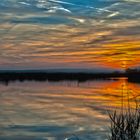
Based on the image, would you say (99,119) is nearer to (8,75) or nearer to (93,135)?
(93,135)

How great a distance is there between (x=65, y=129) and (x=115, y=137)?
7963 millimetres

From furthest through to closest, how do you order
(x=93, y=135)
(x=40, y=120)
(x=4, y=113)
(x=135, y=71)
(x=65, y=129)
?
(x=135, y=71) → (x=4, y=113) → (x=40, y=120) → (x=65, y=129) → (x=93, y=135)

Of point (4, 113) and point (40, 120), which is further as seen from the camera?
point (4, 113)

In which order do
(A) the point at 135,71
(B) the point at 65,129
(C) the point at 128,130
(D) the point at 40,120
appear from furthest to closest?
(A) the point at 135,71 < (D) the point at 40,120 < (B) the point at 65,129 < (C) the point at 128,130

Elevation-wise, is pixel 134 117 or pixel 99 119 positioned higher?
pixel 134 117

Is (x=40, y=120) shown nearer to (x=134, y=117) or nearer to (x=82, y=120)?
(x=82, y=120)

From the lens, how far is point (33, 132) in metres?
17.5

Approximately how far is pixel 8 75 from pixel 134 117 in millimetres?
111509

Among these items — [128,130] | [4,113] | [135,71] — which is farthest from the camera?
[135,71]

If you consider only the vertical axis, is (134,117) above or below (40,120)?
above

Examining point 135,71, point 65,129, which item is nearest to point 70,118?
point 65,129

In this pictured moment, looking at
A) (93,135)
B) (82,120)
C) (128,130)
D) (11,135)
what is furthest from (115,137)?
(82,120)

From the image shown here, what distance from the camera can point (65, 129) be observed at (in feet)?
60.5

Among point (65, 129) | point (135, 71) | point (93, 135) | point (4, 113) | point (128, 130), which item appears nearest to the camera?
point (128, 130)
